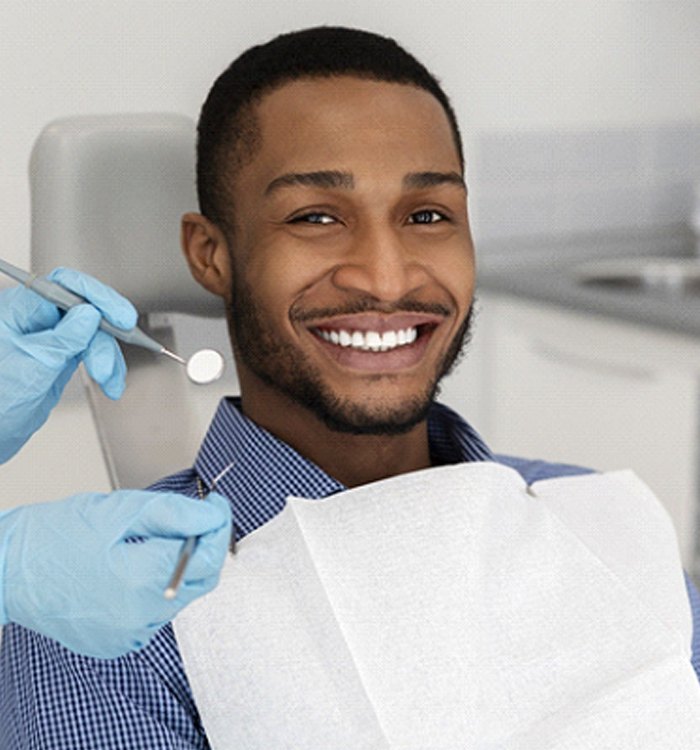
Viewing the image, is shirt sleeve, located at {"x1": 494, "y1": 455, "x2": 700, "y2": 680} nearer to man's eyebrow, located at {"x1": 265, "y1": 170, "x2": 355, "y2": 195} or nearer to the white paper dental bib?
the white paper dental bib

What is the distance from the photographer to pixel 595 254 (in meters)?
2.61

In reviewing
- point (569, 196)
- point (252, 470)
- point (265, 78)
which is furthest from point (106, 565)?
point (569, 196)

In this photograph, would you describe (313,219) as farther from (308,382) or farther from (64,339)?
(64,339)

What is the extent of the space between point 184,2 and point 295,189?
408 millimetres

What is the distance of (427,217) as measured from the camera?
1.19 meters

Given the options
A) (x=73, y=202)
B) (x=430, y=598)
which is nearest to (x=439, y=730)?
(x=430, y=598)

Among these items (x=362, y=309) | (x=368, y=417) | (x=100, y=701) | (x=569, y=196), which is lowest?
(x=569, y=196)

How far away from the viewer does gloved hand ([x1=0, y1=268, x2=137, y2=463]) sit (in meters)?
0.96

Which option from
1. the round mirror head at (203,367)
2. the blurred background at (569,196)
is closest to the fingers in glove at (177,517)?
the round mirror head at (203,367)

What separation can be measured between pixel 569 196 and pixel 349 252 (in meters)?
1.55

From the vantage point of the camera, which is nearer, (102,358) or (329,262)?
(102,358)

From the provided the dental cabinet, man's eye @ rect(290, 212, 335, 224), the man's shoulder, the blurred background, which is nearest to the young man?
man's eye @ rect(290, 212, 335, 224)

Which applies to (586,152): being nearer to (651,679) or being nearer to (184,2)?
(184,2)

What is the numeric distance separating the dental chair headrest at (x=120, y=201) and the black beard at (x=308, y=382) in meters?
0.12
